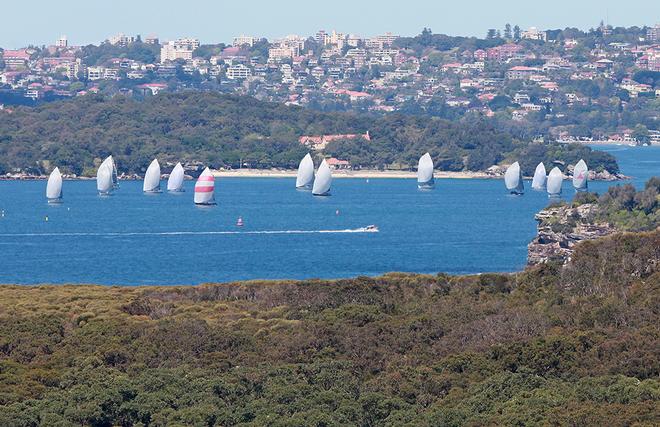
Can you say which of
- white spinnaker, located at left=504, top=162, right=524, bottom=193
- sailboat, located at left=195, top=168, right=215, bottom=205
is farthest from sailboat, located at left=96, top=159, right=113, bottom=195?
white spinnaker, located at left=504, top=162, right=524, bottom=193

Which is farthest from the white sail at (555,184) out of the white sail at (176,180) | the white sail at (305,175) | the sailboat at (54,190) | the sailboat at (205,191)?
the sailboat at (54,190)

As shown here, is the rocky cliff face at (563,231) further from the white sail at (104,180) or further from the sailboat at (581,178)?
the sailboat at (581,178)

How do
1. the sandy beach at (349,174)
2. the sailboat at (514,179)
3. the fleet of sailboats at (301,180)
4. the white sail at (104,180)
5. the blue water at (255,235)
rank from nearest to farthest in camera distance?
the blue water at (255,235), the fleet of sailboats at (301,180), the white sail at (104,180), the sailboat at (514,179), the sandy beach at (349,174)

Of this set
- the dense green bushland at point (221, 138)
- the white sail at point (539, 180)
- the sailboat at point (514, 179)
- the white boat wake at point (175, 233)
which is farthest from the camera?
the dense green bushland at point (221, 138)

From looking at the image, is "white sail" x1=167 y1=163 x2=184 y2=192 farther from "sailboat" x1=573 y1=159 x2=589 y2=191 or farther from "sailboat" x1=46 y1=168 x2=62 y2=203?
"sailboat" x1=573 y1=159 x2=589 y2=191

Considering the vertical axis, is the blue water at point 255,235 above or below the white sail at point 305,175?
below

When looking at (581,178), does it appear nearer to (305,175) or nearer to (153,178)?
(305,175)

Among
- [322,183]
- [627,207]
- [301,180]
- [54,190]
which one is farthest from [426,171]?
[627,207]

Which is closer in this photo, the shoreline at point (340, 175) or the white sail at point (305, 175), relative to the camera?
the white sail at point (305, 175)
